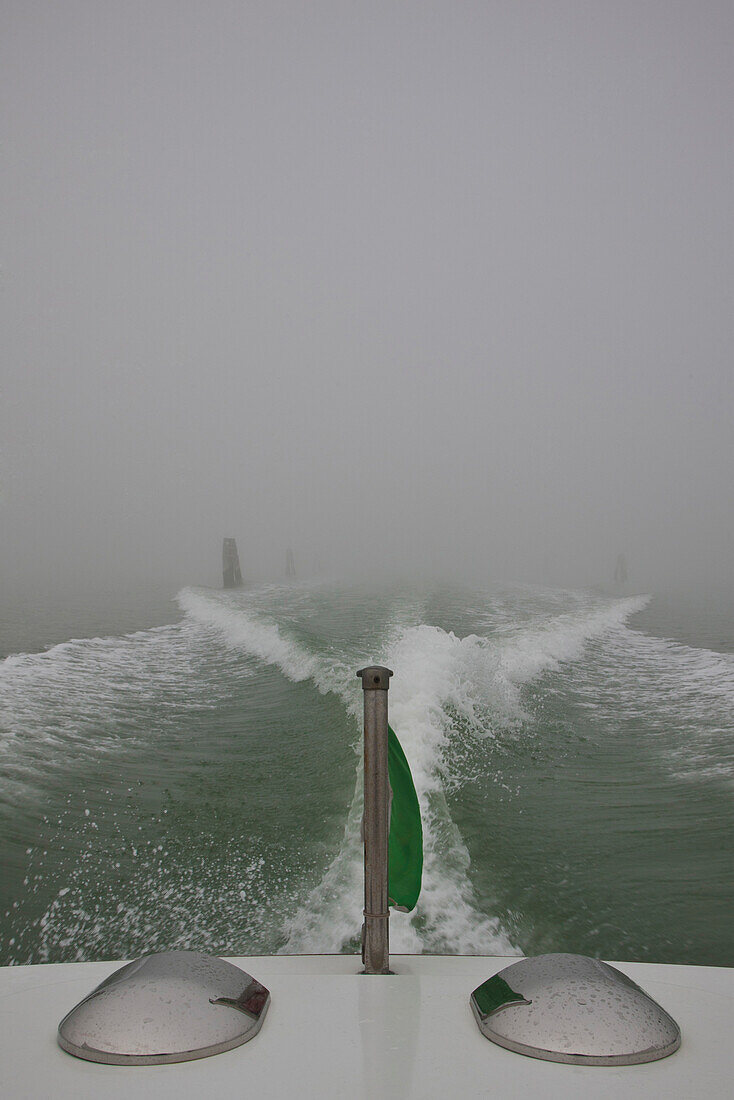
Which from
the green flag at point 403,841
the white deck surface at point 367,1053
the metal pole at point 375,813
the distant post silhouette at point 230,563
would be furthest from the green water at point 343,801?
the distant post silhouette at point 230,563

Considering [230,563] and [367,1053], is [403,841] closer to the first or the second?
[367,1053]

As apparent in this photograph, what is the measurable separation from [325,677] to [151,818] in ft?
12.8

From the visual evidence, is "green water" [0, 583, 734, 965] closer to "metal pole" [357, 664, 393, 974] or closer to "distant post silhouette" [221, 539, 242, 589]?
"metal pole" [357, 664, 393, 974]

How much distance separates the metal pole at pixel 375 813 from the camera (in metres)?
1.84

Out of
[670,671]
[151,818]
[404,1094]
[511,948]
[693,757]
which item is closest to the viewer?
[404,1094]

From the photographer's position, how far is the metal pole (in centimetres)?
184

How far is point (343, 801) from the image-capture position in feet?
14.4

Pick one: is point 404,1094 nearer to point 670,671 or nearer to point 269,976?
point 269,976

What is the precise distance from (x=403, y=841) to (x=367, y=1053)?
786 mm

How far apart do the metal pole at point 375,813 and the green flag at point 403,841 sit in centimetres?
19

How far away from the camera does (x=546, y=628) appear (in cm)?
1272

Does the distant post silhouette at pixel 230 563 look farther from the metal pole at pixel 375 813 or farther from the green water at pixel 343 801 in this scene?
the metal pole at pixel 375 813

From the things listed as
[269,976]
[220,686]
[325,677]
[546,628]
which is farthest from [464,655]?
[269,976]

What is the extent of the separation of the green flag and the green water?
3.11 ft
